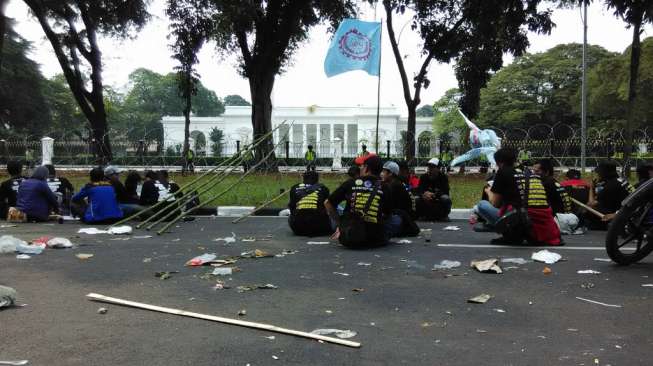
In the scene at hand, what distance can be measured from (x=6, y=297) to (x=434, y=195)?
7439 millimetres

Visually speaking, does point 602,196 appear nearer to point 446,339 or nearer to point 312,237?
point 312,237

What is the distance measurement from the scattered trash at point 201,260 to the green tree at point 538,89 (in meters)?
43.3

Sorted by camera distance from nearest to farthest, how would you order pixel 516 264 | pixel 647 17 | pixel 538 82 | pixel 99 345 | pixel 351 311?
pixel 99 345 < pixel 351 311 < pixel 516 264 < pixel 647 17 < pixel 538 82

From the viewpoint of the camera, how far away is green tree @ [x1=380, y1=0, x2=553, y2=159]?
17.8 m

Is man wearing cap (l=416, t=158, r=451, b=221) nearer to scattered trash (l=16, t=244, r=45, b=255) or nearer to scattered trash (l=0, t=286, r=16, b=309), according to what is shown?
scattered trash (l=16, t=244, r=45, b=255)

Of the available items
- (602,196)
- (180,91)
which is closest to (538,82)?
(180,91)

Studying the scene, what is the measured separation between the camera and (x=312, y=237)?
26.2ft

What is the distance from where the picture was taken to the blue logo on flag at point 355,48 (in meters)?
13.2

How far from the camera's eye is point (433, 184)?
10.3 meters

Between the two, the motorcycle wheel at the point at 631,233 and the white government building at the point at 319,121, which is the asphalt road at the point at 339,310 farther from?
the white government building at the point at 319,121

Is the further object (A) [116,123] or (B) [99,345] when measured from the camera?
(A) [116,123]

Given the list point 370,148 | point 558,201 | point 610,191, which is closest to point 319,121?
point 370,148

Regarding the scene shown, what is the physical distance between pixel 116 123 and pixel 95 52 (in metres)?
51.5

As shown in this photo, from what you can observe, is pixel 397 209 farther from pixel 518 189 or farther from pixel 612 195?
pixel 612 195
